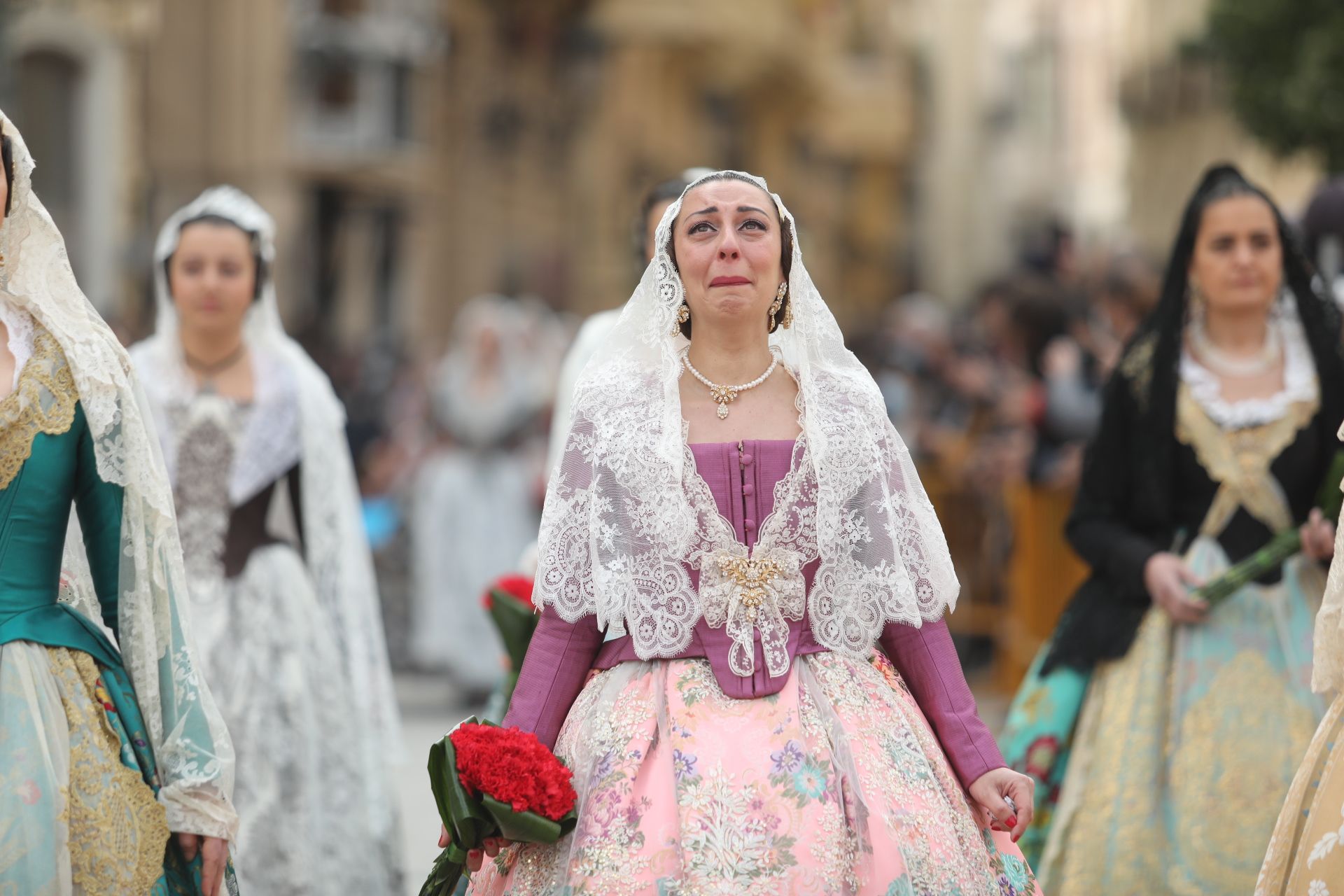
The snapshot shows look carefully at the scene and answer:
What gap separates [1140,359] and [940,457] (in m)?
6.89

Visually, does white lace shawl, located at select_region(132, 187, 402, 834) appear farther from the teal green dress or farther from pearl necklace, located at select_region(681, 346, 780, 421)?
pearl necklace, located at select_region(681, 346, 780, 421)

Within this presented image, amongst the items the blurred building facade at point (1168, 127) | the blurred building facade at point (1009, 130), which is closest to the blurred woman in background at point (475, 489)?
the blurred building facade at point (1168, 127)

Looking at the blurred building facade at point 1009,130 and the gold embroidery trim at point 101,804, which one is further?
the blurred building facade at point 1009,130

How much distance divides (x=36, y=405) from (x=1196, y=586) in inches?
117

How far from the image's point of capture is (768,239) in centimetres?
410

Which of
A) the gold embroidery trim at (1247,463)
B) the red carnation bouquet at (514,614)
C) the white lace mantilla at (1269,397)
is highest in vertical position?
the white lace mantilla at (1269,397)

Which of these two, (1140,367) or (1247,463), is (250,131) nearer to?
(1140,367)

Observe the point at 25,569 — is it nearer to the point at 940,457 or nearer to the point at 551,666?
the point at 551,666

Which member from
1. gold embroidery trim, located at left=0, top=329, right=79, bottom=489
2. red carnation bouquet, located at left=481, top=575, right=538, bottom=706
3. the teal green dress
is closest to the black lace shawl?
red carnation bouquet, located at left=481, top=575, right=538, bottom=706

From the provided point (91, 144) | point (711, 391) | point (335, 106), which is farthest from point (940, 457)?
point (335, 106)

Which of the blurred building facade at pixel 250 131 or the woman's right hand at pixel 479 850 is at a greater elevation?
the blurred building facade at pixel 250 131

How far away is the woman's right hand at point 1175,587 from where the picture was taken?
5.30 meters

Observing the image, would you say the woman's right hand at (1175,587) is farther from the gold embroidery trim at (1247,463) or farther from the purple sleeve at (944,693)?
the purple sleeve at (944,693)

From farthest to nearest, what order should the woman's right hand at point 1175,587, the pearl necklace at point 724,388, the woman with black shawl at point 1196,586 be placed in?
the woman's right hand at point 1175,587 < the woman with black shawl at point 1196,586 < the pearl necklace at point 724,388
